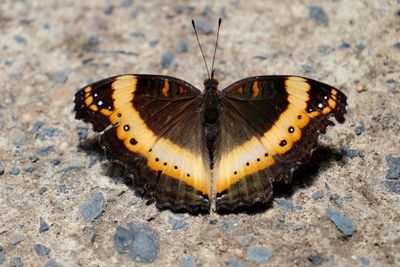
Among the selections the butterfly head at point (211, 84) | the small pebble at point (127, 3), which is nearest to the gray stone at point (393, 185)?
the butterfly head at point (211, 84)

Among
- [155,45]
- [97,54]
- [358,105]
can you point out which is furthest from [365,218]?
[97,54]

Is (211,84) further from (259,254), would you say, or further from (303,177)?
(259,254)

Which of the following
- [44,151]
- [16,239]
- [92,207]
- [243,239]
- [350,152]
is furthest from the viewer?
[44,151]

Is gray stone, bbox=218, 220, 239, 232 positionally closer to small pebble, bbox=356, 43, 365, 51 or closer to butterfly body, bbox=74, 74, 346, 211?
butterfly body, bbox=74, 74, 346, 211

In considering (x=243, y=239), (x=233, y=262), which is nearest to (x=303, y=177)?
(x=243, y=239)

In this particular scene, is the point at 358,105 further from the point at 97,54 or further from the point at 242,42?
the point at 97,54

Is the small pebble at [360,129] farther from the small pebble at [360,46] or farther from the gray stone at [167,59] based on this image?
the gray stone at [167,59]

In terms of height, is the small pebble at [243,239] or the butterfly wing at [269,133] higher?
the butterfly wing at [269,133]

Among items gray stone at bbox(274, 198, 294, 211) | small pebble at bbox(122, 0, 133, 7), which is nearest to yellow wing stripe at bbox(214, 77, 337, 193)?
gray stone at bbox(274, 198, 294, 211)
